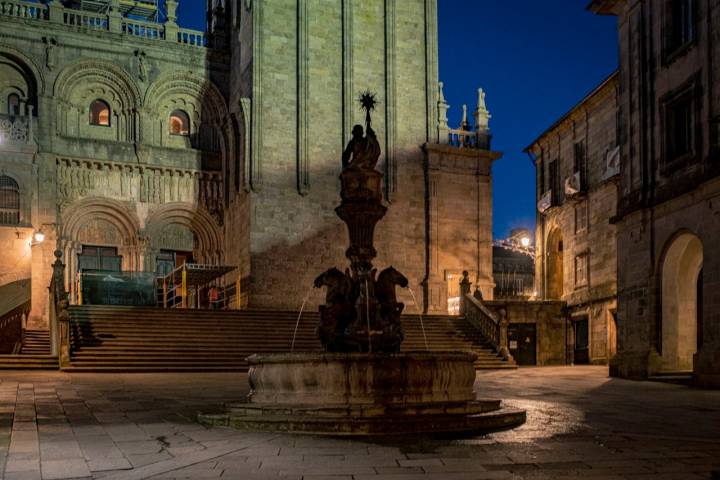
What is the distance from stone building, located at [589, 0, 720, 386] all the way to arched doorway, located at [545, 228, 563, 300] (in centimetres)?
1378

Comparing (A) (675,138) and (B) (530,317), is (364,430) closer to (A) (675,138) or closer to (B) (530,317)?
(A) (675,138)

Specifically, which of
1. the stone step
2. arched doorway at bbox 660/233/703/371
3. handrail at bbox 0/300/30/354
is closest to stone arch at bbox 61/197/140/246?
handrail at bbox 0/300/30/354

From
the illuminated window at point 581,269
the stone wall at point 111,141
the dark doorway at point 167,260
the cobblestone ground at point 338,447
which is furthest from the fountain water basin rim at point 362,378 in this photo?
the dark doorway at point 167,260

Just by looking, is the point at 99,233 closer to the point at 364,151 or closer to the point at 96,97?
the point at 96,97

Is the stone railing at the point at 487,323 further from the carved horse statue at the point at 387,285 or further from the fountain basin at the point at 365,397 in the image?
the fountain basin at the point at 365,397

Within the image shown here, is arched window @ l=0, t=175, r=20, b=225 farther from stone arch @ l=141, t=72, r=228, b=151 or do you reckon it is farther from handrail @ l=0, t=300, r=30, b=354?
handrail @ l=0, t=300, r=30, b=354

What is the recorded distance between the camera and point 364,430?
9.04 meters

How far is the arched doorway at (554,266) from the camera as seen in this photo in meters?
36.4

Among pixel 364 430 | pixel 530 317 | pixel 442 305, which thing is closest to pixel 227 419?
pixel 364 430

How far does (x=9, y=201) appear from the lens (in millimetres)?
31688

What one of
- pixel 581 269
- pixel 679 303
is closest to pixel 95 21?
pixel 581 269

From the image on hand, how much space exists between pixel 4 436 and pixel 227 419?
241 centimetres

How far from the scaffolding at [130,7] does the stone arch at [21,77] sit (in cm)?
643

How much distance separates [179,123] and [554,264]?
1753 centimetres
